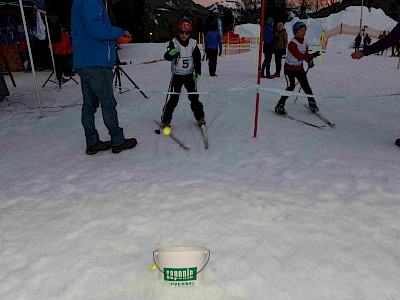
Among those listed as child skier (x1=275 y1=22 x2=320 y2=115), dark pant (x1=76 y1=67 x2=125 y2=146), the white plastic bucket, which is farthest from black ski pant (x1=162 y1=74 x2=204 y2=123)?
the white plastic bucket

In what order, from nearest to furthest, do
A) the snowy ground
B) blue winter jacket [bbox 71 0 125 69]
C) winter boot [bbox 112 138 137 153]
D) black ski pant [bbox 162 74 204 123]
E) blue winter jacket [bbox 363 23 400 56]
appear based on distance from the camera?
the snowy ground → blue winter jacket [bbox 71 0 125 69] → blue winter jacket [bbox 363 23 400 56] → winter boot [bbox 112 138 137 153] → black ski pant [bbox 162 74 204 123]

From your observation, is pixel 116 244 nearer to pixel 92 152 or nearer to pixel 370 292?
pixel 370 292

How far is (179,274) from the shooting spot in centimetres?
197

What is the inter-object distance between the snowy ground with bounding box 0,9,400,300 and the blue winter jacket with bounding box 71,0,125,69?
4.23 ft

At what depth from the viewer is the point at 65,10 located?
861 inches

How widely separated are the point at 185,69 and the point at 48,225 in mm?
3079

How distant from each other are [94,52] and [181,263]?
2.91 meters

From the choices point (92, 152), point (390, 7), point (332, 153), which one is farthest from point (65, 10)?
point (390, 7)

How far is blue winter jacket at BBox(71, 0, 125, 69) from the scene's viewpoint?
145 inches

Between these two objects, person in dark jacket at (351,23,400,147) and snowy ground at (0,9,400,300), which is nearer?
snowy ground at (0,9,400,300)

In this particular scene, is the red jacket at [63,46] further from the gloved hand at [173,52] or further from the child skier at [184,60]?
the gloved hand at [173,52]

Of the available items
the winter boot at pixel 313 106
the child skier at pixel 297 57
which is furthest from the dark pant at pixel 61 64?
the winter boot at pixel 313 106

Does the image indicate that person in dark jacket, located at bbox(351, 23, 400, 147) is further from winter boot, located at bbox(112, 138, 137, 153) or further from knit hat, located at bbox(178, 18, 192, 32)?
winter boot, located at bbox(112, 138, 137, 153)

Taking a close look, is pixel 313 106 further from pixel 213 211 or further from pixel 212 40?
pixel 212 40
